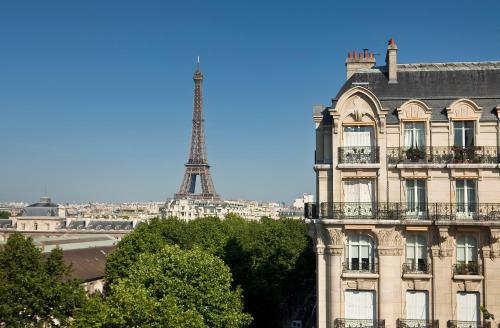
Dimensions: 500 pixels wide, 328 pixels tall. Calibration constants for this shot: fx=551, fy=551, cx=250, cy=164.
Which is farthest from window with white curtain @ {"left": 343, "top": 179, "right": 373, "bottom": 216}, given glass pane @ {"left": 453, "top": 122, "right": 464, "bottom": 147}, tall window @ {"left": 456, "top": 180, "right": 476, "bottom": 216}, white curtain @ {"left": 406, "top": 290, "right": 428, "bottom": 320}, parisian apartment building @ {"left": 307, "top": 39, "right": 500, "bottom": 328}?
white curtain @ {"left": 406, "top": 290, "right": 428, "bottom": 320}

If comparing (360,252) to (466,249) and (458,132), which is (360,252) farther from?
(458,132)

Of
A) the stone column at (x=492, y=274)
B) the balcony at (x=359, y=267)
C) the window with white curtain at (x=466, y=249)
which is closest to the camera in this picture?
the stone column at (x=492, y=274)

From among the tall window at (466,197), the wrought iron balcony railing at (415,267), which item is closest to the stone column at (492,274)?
the tall window at (466,197)

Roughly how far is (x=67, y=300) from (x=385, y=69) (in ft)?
88.8

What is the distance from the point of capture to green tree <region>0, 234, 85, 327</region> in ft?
126

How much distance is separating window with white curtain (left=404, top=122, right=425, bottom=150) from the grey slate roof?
75cm

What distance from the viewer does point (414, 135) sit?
2803cm

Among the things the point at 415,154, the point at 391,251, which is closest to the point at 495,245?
the point at 391,251

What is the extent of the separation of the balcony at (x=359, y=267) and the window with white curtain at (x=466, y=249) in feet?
13.7

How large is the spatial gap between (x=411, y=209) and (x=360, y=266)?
3869mm

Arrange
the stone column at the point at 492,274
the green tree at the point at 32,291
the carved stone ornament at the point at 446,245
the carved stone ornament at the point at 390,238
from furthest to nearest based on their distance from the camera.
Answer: the green tree at the point at 32,291 → the carved stone ornament at the point at 390,238 → the carved stone ornament at the point at 446,245 → the stone column at the point at 492,274

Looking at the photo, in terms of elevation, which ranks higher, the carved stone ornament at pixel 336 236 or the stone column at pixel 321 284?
the carved stone ornament at pixel 336 236

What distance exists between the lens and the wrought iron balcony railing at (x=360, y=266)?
2777cm

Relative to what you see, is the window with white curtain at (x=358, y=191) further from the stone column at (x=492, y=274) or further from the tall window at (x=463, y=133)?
the stone column at (x=492, y=274)
